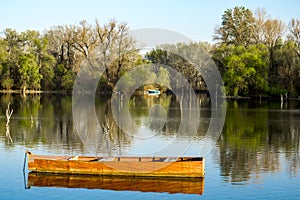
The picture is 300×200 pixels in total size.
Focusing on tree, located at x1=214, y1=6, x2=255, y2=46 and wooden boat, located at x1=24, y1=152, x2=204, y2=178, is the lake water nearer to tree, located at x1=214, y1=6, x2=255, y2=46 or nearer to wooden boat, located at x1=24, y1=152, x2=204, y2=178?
wooden boat, located at x1=24, y1=152, x2=204, y2=178

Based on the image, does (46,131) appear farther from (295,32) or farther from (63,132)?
(295,32)

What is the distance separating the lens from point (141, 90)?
355 feet

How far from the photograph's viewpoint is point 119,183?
70.4 feet

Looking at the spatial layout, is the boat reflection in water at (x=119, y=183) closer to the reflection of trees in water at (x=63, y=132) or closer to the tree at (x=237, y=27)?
the reflection of trees in water at (x=63, y=132)

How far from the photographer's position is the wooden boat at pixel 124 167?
72.3 feet

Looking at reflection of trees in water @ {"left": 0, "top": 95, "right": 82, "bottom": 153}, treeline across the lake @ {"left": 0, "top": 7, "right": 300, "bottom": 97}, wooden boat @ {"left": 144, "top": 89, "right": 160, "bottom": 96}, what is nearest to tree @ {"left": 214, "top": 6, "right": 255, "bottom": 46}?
treeline across the lake @ {"left": 0, "top": 7, "right": 300, "bottom": 97}

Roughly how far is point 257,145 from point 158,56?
70596 millimetres

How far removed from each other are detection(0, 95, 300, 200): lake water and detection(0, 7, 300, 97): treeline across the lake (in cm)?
2784

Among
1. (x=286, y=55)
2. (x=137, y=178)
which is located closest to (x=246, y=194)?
(x=137, y=178)

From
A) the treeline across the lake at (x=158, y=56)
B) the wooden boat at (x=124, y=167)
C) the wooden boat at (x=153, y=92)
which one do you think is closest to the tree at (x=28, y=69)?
the treeline across the lake at (x=158, y=56)

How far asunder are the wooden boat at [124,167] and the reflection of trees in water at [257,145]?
1.97 m

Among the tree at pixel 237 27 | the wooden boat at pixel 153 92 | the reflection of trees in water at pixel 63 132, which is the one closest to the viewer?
the reflection of trees in water at pixel 63 132

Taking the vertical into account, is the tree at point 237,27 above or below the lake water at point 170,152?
above

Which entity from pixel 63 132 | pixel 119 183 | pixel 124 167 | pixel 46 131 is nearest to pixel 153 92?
pixel 46 131
